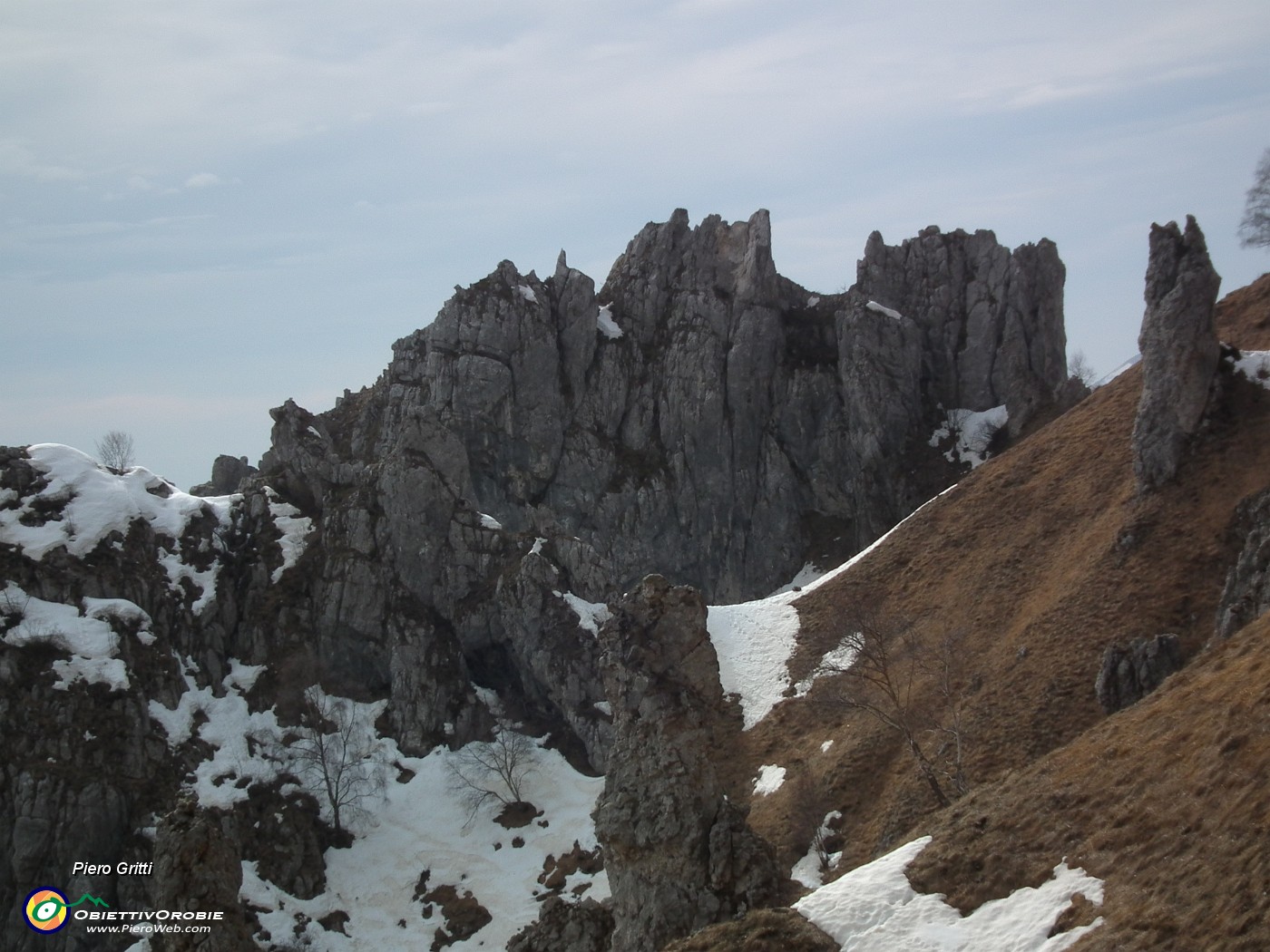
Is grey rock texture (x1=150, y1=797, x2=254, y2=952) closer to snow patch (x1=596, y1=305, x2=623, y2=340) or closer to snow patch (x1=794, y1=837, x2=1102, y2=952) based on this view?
snow patch (x1=794, y1=837, x2=1102, y2=952)

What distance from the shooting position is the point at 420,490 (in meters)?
67.8

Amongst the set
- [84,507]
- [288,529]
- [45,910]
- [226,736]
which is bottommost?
[45,910]

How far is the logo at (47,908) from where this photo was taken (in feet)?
154

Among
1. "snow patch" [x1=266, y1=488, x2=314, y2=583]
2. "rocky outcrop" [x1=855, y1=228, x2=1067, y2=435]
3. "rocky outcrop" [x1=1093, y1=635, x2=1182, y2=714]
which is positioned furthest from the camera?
"rocky outcrop" [x1=855, y1=228, x2=1067, y2=435]

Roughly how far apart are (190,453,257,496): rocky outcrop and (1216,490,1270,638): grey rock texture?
8229cm

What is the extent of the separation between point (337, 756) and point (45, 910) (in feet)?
47.6

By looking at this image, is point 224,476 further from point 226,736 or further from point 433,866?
point 433,866

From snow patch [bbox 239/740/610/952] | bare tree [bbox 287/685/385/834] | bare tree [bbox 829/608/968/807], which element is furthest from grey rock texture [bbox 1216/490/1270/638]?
bare tree [bbox 287/685/385/834]

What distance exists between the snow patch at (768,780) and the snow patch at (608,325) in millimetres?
59251

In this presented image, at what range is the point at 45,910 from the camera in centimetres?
4816

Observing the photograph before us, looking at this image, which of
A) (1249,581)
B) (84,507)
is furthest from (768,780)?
(84,507)

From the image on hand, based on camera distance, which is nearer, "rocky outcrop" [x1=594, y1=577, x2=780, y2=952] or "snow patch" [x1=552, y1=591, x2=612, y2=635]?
"rocky outcrop" [x1=594, y1=577, x2=780, y2=952]

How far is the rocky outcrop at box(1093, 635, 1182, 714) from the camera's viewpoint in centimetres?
3209

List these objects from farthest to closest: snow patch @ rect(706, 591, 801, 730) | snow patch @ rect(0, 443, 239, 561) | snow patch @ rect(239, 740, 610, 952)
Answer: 1. snow patch @ rect(0, 443, 239, 561)
2. snow patch @ rect(706, 591, 801, 730)
3. snow patch @ rect(239, 740, 610, 952)
